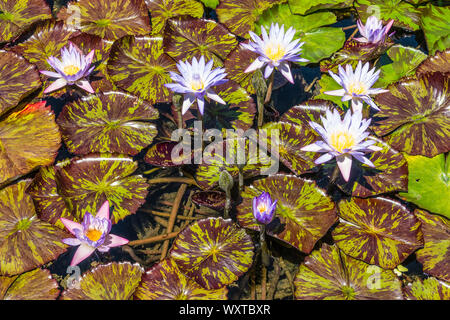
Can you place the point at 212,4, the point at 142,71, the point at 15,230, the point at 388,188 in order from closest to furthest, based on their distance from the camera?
the point at 15,230 < the point at 388,188 < the point at 142,71 < the point at 212,4

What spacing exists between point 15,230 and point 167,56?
74.4 inches

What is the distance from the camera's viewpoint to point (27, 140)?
2803 millimetres

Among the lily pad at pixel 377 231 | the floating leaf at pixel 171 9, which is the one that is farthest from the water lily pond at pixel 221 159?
the floating leaf at pixel 171 9

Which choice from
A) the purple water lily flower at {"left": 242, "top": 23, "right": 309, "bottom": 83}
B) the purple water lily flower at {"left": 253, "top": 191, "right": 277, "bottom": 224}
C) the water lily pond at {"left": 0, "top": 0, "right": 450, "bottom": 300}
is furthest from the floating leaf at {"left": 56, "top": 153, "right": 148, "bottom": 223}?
the purple water lily flower at {"left": 242, "top": 23, "right": 309, "bottom": 83}

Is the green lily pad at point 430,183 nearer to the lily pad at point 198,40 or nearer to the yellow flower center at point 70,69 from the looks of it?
the lily pad at point 198,40

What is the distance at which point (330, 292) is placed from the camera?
2.28m

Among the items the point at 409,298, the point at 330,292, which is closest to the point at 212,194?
Answer: the point at 330,292

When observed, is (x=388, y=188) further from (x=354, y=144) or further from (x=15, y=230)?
(x=15, y=230)

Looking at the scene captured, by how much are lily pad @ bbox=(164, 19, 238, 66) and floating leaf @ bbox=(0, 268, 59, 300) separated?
2.08 m

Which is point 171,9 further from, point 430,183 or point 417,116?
point 430,183

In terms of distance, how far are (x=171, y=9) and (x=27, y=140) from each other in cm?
194

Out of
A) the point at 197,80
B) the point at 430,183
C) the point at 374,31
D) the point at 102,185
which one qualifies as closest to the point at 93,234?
the point at 102,185

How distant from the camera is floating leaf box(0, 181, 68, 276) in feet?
7.70

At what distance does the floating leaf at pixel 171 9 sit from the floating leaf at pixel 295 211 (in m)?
2.08
